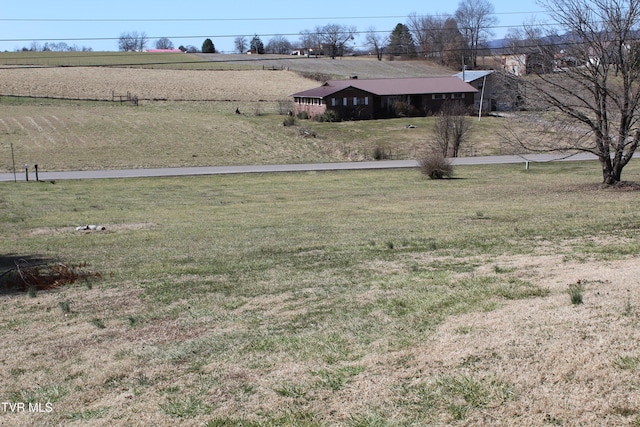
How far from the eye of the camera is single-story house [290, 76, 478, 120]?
276ft

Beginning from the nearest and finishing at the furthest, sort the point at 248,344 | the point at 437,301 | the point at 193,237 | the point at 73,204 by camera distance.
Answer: the point at 248,344, the point at 437,301, the point at 193,237, the point at 73,204

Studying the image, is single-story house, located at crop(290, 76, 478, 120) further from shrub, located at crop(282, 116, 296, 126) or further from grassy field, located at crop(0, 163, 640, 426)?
grassy field, located at crop(0, 163, 640, 426)

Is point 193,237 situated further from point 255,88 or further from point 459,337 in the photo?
point 255,88

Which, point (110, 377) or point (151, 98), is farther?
point (151, 98)

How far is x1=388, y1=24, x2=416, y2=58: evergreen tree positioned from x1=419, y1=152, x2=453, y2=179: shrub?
113547mm

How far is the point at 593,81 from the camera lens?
25750mm

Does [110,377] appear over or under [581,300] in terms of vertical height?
under

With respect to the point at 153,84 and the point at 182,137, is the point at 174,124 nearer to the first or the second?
the point at 182,137

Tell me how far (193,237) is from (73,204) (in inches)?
459

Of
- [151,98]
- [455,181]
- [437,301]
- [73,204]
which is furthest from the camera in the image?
[151,98]

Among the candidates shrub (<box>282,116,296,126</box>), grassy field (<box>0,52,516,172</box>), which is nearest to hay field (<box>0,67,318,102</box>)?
grassy field (<box>0,52,516,172</box>)

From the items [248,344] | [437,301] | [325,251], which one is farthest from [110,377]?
[325,251]

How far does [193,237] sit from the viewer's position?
19.2m

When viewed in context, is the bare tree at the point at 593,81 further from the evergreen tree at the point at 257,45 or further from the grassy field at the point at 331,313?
the evergreen tree at the point at 257,45
